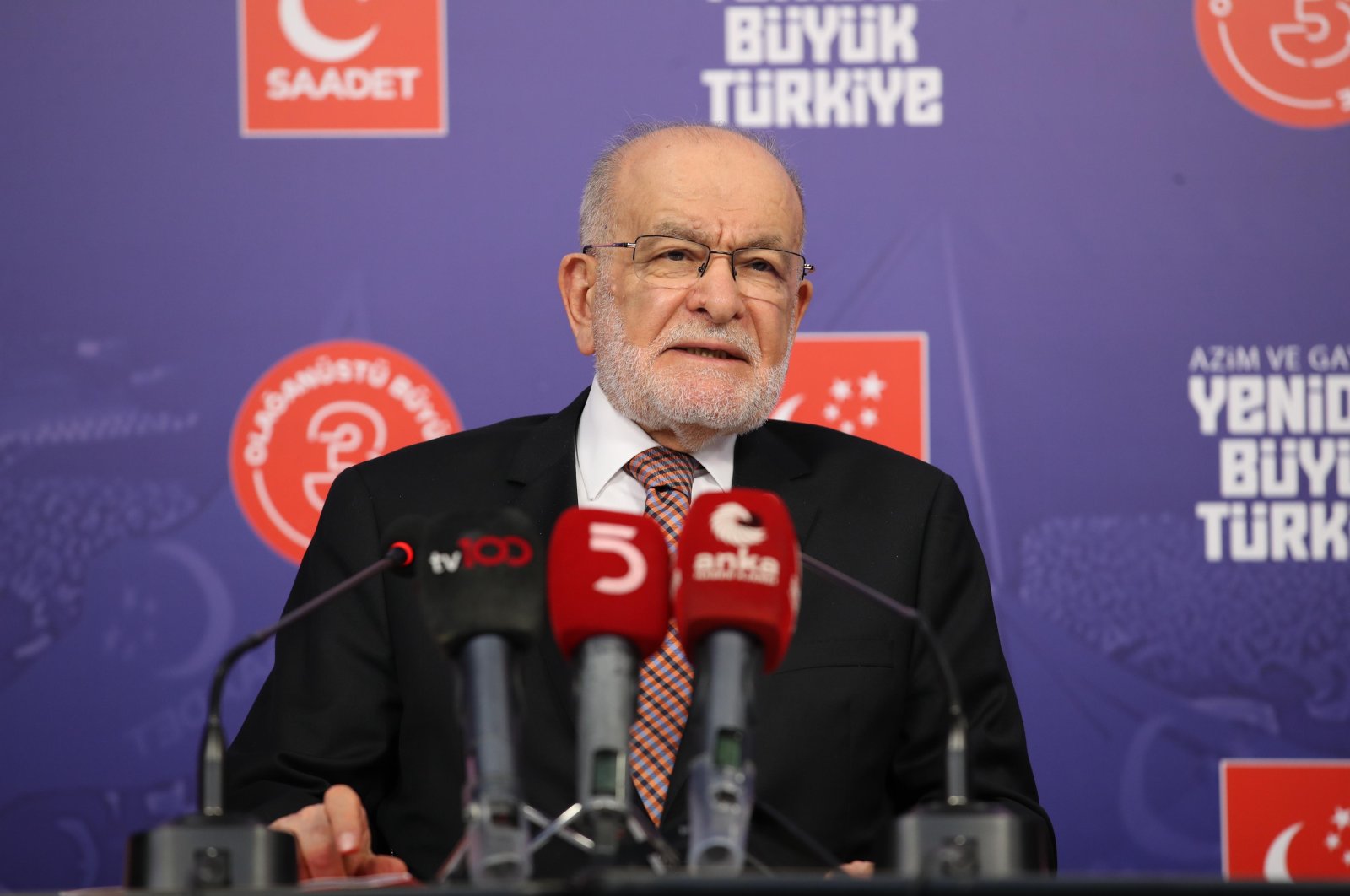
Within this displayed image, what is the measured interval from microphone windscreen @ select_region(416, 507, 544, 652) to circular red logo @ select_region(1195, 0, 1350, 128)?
2137 mm

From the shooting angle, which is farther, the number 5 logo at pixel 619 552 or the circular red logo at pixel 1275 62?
the circular red logo at pixel 1275 62

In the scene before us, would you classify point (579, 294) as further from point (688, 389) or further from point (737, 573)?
point (737, 573)

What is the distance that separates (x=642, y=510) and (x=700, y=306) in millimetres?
315

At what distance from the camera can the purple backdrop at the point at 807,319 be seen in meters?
3.00

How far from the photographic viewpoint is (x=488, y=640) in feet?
4.55

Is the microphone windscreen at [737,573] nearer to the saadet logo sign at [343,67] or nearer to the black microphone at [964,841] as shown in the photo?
the black microphone at [964,841]

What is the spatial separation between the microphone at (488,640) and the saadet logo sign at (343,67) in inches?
Answer: 69.3

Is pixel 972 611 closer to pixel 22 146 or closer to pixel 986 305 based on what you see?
pixel 986 305

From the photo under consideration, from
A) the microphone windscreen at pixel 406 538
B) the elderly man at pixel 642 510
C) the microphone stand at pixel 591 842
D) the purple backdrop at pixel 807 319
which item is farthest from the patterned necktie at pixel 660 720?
the purple backdrop at pixel 807 319

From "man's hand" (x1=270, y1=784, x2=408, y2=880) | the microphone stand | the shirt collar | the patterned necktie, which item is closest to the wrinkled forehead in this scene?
the shirt collar

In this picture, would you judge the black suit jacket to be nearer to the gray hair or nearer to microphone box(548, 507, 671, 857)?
the gray hair

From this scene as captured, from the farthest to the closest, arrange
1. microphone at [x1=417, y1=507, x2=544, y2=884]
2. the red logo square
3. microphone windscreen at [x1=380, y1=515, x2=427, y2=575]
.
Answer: the red logo square, microphone windscreen at [x1=380, y1=515, x2=427, y2=575], microphone at [x1=417, y1=507, x2=544, y2=884]

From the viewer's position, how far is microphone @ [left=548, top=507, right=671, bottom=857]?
130 cm

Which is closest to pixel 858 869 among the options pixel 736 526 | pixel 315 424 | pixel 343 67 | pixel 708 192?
pixel 736 526
